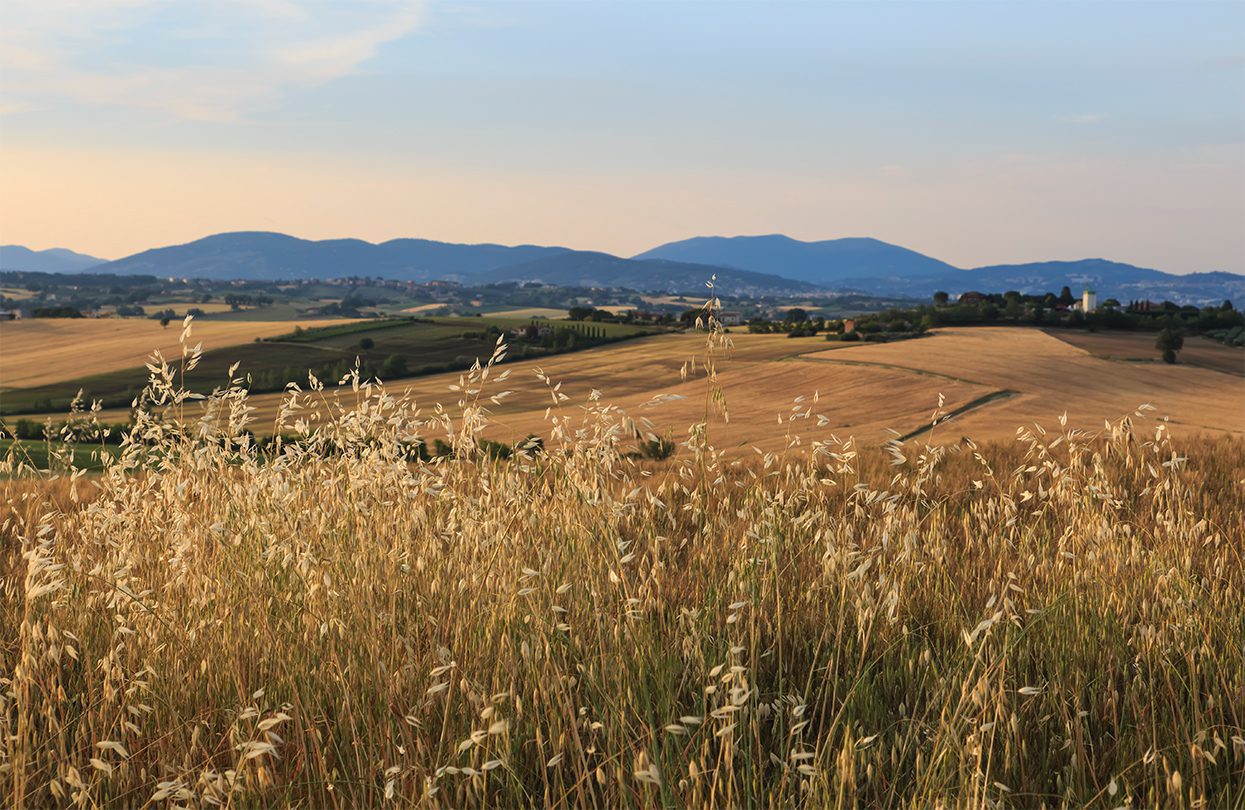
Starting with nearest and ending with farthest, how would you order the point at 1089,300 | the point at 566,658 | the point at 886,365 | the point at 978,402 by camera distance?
the point at 566,658 → the point at 978,402 → the point at 886,365 → the point at 1089,300

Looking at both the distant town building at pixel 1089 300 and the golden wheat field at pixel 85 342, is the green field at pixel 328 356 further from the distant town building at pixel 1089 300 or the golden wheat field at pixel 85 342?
the distant town building at pixel 1089 300

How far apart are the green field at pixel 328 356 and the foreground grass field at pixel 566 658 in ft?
59.7

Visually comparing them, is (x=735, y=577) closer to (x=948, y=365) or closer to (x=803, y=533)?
(x=803, y=533)

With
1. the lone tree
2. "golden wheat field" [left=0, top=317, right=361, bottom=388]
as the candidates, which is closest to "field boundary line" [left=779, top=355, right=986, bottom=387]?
the lone tree

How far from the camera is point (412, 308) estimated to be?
77.3 meters

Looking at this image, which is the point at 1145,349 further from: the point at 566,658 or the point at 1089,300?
the point at 566,658

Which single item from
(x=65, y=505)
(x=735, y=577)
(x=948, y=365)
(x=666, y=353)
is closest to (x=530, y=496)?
(x=735, y=577)

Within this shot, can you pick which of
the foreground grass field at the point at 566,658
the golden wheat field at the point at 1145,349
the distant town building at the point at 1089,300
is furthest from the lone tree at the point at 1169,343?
the foreground grass field at the point at 566,658

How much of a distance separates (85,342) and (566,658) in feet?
140

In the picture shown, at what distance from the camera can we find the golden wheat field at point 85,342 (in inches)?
1240

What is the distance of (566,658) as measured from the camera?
3.67 m

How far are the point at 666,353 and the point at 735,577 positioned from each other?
20.5 metres

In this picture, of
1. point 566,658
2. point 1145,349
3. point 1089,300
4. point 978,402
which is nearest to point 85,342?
point 978,402

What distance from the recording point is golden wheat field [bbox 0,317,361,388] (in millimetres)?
31495
